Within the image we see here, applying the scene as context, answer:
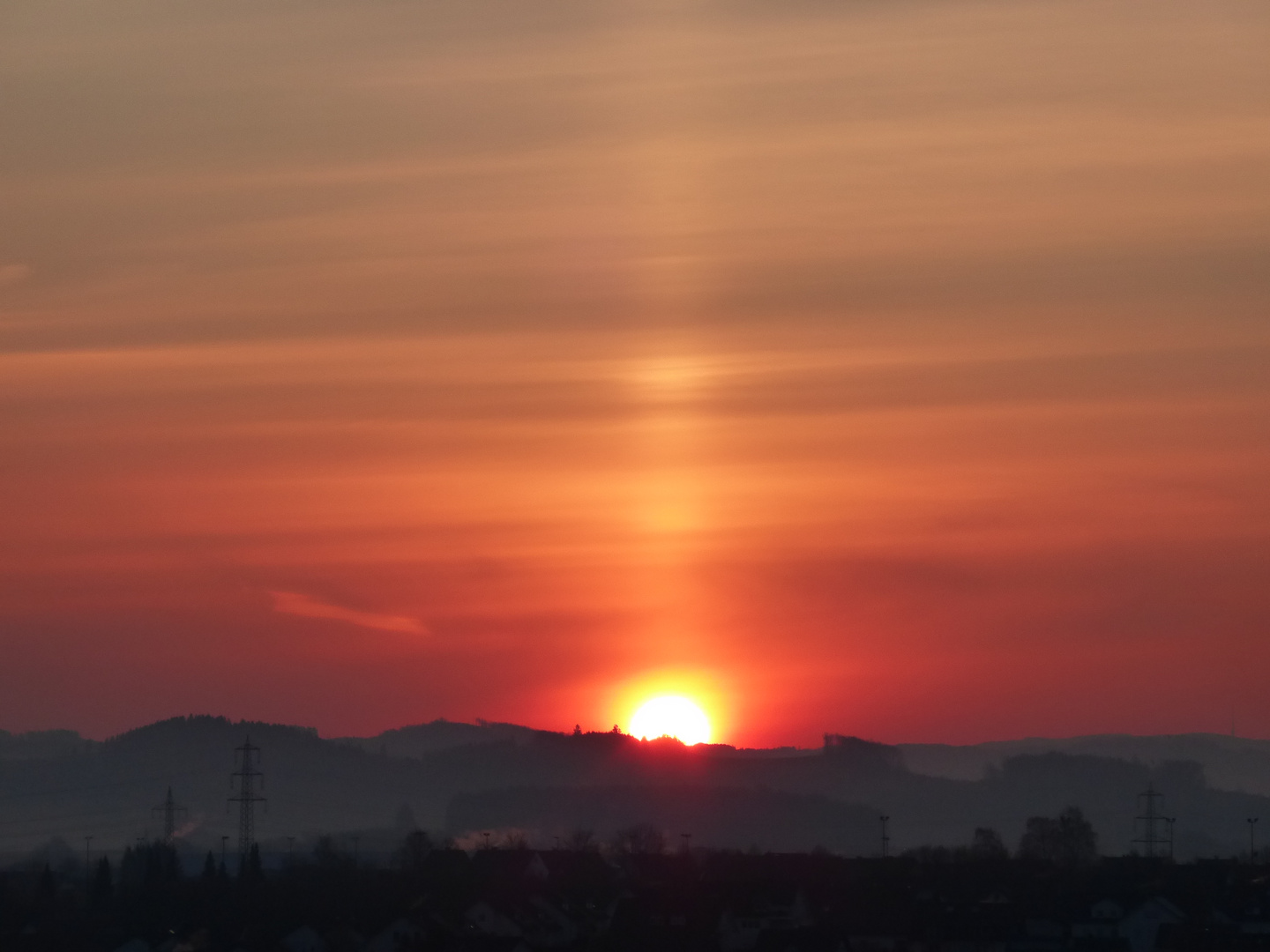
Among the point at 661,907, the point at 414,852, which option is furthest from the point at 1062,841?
the point at 661,907

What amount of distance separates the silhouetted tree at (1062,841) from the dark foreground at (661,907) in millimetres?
32614

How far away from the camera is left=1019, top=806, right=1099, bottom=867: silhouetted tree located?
17450 centimetres

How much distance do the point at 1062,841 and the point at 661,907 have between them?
260 feet

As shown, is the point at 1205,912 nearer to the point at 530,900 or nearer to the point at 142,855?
the point at 530,900

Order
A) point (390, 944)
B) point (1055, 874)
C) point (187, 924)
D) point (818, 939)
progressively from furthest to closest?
point (1055, 874)
point (187, 924)
point (390, 944)
point (818, 939)

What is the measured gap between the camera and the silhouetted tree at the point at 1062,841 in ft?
573

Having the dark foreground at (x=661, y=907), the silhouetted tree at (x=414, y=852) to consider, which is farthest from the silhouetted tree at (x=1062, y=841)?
the silhouetted tree at (x=414, y=852)

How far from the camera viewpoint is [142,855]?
169 m

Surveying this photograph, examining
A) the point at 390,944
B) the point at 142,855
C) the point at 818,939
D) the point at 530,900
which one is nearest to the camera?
the point at 818,939

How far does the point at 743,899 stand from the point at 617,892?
594 inches

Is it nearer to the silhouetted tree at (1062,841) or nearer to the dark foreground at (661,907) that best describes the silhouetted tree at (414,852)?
the dark foreground at (661,907)

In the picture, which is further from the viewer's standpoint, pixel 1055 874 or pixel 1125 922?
pixel 1055 874

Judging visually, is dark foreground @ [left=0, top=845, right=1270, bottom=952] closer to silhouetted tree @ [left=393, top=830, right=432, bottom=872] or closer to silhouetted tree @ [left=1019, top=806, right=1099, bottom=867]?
silhouetted tree @ [left=393, top=830, right=432, bottom=872]

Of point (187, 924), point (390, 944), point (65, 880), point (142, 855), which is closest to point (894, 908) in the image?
point (390, 944)
